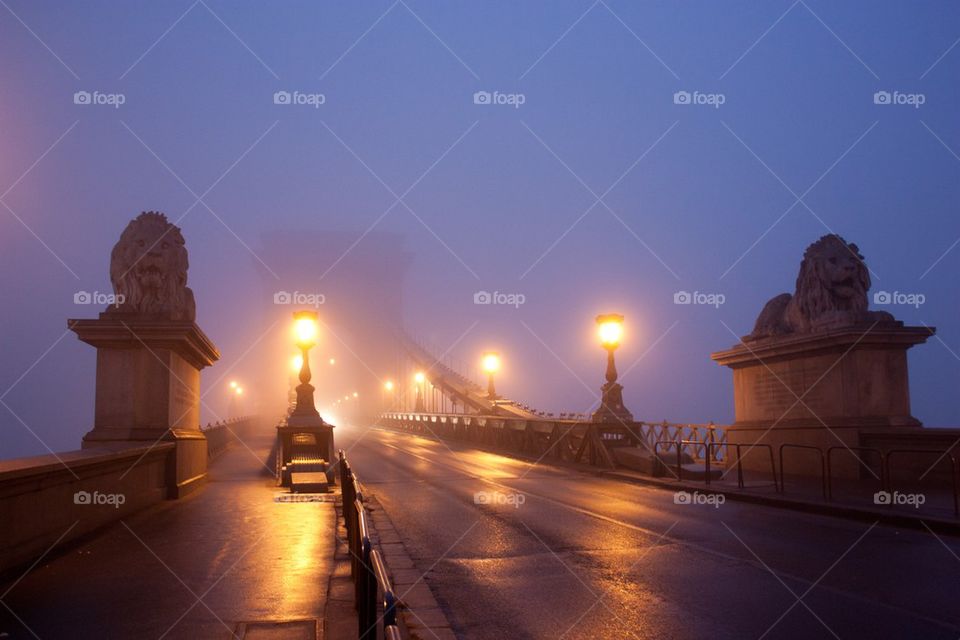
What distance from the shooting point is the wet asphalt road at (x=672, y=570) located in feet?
21.7

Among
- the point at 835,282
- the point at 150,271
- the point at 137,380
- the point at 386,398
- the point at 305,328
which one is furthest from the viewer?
the point at 386,398

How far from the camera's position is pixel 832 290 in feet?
58.9

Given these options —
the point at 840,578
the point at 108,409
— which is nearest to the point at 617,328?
the point at 108,409

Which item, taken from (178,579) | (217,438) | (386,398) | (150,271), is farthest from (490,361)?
(386,398)

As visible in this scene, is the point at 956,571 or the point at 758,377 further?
the point at 758,377

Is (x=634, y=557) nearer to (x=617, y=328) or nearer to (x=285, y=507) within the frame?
(x=285, y=507)

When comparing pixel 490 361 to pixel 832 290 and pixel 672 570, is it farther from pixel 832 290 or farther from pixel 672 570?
pixel 672 570

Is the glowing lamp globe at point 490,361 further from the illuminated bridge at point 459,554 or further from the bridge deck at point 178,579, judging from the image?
the bridge deck at point 178,579

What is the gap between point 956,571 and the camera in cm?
848

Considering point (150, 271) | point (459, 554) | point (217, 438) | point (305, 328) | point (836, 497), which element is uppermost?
point (150, 271)

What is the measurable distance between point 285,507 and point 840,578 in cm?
897

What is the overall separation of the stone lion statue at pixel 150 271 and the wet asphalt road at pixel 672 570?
209 inches

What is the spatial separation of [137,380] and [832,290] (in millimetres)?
13729

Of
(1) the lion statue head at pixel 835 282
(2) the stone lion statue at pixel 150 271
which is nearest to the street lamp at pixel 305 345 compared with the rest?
(2) the stone lion statue at pixel 150 271
